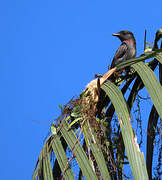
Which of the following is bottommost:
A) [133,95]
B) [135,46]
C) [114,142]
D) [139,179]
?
[139,179]

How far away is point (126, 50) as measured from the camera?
4.11m

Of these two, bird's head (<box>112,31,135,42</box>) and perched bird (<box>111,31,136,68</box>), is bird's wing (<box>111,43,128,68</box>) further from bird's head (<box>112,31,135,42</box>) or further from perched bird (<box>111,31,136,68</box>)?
bird's head (<box>112,31,135,42</box>)

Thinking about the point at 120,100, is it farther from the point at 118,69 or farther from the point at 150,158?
the point at 150,158

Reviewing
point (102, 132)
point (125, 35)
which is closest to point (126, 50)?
point (125, 35)

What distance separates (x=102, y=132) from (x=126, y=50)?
2.46 meters

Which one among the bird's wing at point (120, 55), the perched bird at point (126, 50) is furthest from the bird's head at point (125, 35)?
the bird's wing at point (120, 55)

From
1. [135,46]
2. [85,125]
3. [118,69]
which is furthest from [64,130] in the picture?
[135,46]

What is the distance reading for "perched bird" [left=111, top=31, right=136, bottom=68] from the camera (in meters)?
4.09

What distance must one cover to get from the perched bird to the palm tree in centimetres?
200

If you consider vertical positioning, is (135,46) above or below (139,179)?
above

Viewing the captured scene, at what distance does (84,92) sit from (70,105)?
156 mm

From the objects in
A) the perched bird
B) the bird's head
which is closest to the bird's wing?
the perched bird

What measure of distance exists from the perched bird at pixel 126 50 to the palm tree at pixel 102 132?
6.55 ft

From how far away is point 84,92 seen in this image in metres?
2.07
